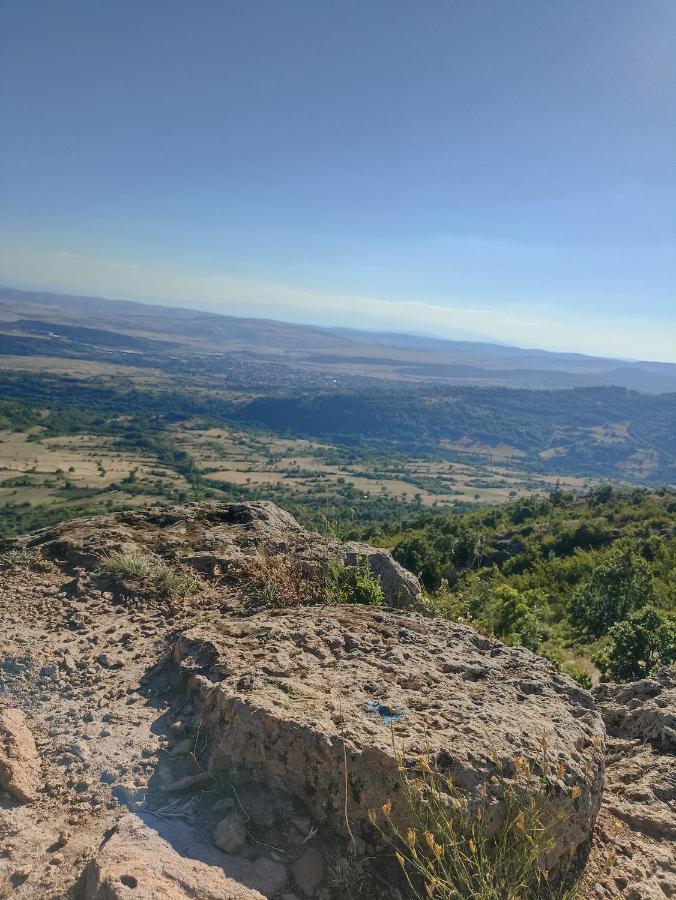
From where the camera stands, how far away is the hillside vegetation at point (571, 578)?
9320mm

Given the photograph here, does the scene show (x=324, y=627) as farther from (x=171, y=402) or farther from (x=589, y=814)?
(x=171, y=402)

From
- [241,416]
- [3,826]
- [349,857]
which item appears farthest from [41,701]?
[241,416]

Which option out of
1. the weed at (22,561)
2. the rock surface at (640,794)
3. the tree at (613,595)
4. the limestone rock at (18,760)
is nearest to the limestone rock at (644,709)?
the rock surface at (640,794)

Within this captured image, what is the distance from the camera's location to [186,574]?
20.5 feet

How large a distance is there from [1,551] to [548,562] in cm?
2166

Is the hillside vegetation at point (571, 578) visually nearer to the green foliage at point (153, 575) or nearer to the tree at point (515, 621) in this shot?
the tree at point (515, 621)

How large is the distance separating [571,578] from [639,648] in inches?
516

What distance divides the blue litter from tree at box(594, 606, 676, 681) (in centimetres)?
649

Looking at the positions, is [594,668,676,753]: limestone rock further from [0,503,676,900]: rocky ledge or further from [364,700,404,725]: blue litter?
[364,700,404,725]: blue litter

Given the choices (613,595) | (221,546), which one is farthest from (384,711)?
(613,595)

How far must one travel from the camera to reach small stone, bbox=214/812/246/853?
2.97m

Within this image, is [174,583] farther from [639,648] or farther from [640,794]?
[639,648]

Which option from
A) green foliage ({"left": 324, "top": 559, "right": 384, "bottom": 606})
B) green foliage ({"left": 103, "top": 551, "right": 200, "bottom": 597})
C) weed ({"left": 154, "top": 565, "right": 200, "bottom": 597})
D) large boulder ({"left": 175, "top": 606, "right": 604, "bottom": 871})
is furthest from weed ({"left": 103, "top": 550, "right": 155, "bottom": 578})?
green foliage ({"left": 324, "top": 559, "right": 384, "bottom": 606})

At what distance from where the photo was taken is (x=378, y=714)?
3576mm
